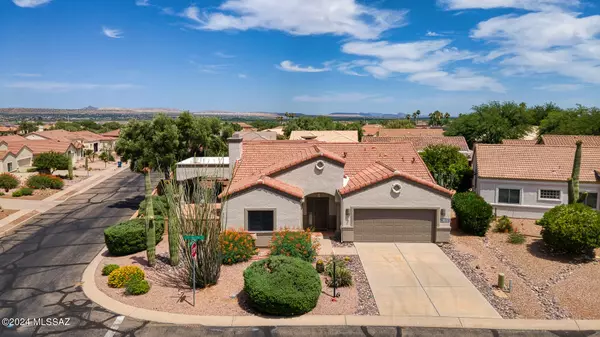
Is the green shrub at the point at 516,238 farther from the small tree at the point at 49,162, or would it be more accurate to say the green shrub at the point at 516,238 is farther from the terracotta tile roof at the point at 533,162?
the small tree at the point at 49,162

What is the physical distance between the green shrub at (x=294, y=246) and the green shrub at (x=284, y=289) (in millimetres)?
3320

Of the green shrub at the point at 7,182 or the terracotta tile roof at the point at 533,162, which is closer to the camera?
the terracotta tile roof at the point at 533,162

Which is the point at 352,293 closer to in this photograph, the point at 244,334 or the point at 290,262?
the point at 290,262

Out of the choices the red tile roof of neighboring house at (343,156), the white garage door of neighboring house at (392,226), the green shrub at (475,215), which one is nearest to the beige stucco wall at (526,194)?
the green shrub at (475,215)

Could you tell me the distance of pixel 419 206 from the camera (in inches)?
830

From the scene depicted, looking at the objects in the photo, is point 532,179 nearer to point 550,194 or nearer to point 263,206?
point 550,194

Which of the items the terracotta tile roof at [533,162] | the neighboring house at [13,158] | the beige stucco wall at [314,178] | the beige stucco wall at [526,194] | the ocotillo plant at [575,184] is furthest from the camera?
the neighboring house at [13,158]

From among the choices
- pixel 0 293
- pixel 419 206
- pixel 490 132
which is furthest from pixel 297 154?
pixel 490 132

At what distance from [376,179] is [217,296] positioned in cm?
998

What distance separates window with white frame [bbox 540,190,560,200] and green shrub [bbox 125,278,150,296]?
77.2 feet

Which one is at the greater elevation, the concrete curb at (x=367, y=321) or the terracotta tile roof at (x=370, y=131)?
the terracotta tile roof at (x=370, y=131)

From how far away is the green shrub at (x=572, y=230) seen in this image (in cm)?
1833

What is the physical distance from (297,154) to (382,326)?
13.7 m

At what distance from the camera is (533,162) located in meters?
27.0
